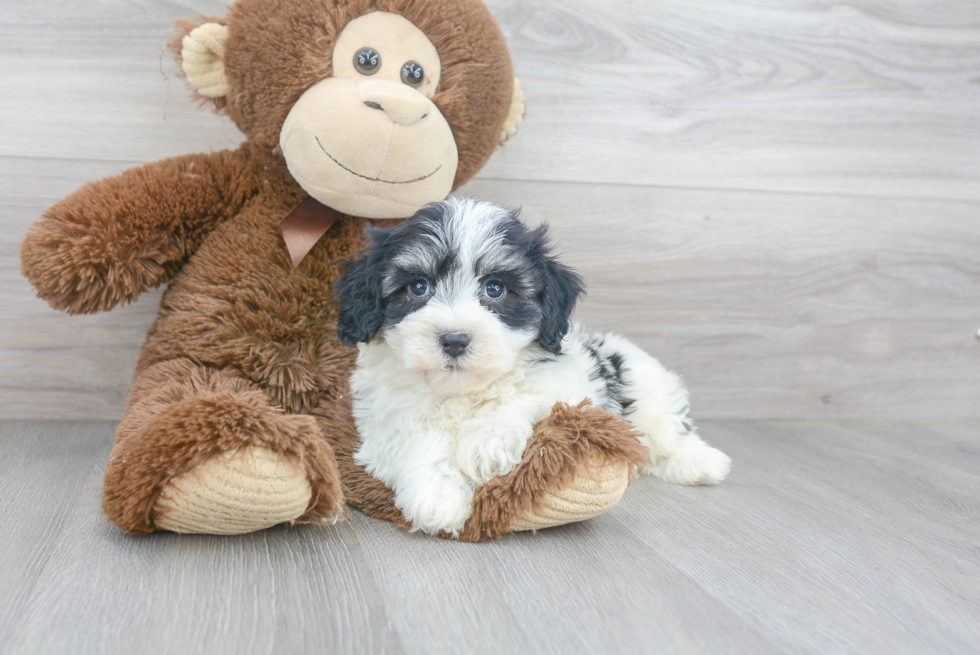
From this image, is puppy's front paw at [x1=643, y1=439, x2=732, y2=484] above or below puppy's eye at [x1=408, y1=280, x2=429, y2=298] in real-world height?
below

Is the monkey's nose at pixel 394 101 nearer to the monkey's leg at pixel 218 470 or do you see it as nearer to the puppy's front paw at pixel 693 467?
the monkey's leg at pixel 218 470

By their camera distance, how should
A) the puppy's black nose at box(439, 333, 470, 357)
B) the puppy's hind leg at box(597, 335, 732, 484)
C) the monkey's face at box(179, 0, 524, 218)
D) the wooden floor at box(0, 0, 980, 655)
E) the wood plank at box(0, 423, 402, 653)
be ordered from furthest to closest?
the puppy's hind leg at box(597, 335, 732, 484) → the monkey's face at box(179, 0, 524, 218) → the puppy's black nose at box(439, 333, 470, 357) → the wooden floor at box(0, 0, 980, 655) → the wood plank at box(0, 423, 402, 653)

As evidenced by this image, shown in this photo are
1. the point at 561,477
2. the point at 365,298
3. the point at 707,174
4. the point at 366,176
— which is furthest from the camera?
the point at 707,174

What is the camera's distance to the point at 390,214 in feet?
5.45

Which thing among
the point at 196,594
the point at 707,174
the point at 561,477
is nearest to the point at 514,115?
the point at 707,174

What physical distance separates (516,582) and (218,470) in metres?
0.51

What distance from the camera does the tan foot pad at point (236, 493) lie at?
3.99 ft

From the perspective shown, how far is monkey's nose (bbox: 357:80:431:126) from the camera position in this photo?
1515 mm

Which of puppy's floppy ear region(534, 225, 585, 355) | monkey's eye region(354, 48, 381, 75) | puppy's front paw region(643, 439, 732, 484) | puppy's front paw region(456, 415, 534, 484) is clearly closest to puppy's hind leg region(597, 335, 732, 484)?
puppy's front paw region(643, 439, 732, 484)

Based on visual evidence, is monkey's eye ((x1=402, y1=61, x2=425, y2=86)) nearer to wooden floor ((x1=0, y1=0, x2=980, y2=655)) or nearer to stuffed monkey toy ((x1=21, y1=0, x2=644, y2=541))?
stuffed monkey toy ((x1=21, y1=0, x2=644, y2=541))

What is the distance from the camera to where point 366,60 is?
1576 millimetres

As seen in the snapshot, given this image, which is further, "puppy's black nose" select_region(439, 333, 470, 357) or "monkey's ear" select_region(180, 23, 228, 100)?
"monkey's ear" select_region(180, 23, 228, 100)

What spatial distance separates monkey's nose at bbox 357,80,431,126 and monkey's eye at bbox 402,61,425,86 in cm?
7

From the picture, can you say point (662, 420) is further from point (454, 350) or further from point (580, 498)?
point (454, 350)
